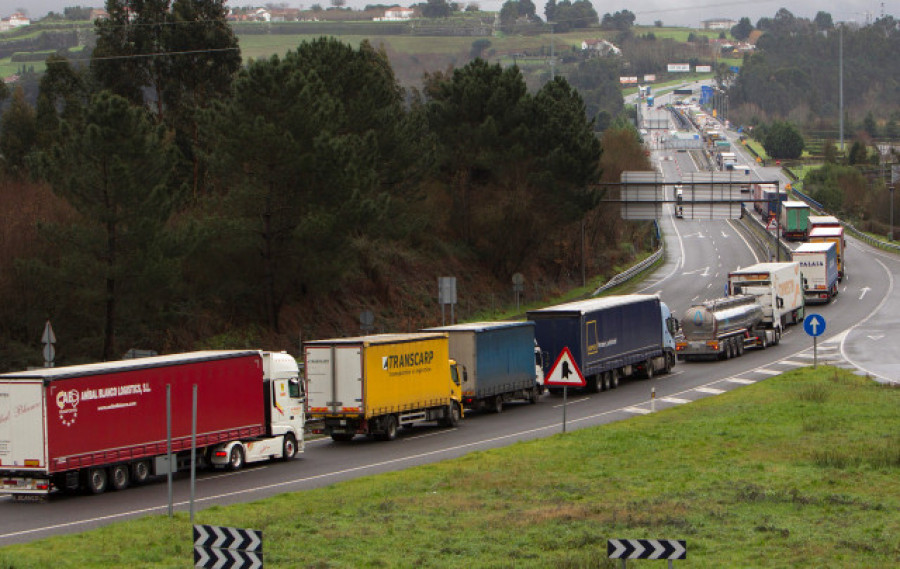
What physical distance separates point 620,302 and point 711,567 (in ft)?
105

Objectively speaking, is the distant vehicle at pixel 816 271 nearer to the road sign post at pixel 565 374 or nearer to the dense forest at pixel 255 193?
the dense forest at pixel 255 193

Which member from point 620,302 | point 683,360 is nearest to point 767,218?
point 683,360

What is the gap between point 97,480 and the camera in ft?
86.9

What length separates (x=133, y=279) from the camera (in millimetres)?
43625

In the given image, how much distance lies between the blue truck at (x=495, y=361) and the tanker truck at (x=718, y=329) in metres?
13.3

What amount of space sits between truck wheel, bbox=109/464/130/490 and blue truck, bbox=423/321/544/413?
14311 millimetres

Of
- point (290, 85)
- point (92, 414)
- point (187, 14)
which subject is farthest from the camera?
point (187, 14)

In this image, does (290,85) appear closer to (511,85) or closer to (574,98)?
(511,85)

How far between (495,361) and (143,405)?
50.8 feet

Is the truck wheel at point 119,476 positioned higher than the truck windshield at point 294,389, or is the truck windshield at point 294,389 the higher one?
the truck windshield at point 294,389

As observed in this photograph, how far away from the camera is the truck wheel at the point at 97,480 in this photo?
86.1 ft

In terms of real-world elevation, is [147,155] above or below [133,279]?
above

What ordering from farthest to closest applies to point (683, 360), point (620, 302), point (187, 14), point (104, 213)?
point (187, 14), point (683, 360), point (620, 302), point (104, 213)

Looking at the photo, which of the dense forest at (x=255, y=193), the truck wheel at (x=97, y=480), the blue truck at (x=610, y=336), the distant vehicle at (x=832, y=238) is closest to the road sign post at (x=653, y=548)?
the truck wheel at (x=97, y=480)
